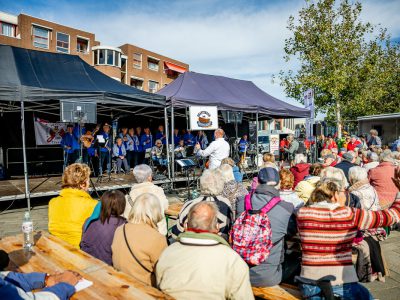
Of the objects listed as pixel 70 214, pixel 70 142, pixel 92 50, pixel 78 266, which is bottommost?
pixel 78 266

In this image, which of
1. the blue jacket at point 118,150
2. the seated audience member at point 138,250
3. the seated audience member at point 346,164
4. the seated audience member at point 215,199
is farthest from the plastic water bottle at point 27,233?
the blue jacket at point 118,150

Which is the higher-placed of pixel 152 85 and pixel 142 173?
pixel 152 85

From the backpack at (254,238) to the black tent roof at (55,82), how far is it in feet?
18.7

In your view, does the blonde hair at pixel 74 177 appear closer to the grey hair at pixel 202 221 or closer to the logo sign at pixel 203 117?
the grey hair at pixel 202 221

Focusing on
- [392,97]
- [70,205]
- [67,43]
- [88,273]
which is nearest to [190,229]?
[88,273]

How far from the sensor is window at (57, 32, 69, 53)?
28953 mm

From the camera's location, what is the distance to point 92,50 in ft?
103

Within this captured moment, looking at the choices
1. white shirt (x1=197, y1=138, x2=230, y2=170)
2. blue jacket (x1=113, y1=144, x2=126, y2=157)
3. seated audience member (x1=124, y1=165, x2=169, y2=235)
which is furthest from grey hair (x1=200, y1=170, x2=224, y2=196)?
blue jacket (x1=113, y1=144, x2=126, y2=157)

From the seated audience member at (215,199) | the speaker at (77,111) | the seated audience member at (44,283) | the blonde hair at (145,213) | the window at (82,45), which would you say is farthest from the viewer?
the window at (82,45)

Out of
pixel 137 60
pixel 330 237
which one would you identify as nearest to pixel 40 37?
pixel 137 60

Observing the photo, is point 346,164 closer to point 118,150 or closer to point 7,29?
point 118,150

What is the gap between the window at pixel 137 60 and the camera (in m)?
35.3

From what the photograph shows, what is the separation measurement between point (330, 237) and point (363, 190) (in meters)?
2.08

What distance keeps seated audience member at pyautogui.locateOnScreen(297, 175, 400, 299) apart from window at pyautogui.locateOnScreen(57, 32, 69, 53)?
31.6m
